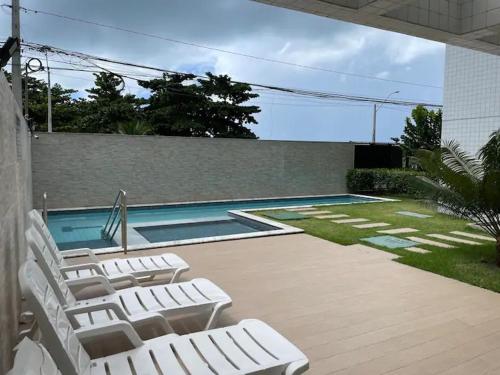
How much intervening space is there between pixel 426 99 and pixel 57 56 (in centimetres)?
2294

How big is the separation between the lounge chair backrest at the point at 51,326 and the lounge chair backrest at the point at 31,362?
35 centimetres

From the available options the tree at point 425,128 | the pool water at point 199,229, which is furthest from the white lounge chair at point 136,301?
the tree at point 425,128

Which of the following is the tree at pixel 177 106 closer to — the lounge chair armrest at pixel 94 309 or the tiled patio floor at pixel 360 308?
the tiled patio floor at pixel 360 308

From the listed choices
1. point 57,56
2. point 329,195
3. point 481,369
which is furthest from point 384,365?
point 57,56

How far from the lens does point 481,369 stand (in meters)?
2.82

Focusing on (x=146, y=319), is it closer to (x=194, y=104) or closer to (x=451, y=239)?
(x=451, y=239)

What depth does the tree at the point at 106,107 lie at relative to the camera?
2277cm

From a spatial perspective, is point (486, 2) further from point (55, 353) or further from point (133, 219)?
point (133, 219)

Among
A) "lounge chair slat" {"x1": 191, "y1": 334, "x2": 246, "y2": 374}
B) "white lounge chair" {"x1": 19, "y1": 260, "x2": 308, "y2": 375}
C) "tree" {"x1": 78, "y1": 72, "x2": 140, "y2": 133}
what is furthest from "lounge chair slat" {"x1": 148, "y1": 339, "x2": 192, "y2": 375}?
"tree" {"x1": 78, "y1": 72, "x2": 140, "y2": 133}

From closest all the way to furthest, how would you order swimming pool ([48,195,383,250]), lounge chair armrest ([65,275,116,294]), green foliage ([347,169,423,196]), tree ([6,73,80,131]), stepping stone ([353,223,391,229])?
1. lounge chair armrest ([65,275,116,294])
2. stepping stone ([353,223,391,229])
3. swimming pool ([48,195,383,250])
4. green foliage ([347,169,423,196])
5. tree ([6,73,80,131])

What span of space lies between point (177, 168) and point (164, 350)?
11153mm

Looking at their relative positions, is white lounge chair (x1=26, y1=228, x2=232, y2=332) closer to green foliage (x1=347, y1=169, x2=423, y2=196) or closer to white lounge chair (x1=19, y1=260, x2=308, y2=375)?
white lounge chair (x1=19, y1=260, x2=308, y2=375)

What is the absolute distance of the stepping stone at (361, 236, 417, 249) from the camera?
6.80 meters

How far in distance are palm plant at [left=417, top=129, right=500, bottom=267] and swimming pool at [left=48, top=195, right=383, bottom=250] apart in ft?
15.3
